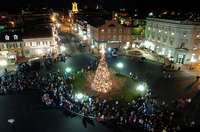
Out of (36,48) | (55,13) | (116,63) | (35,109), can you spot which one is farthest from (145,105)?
(55,13)

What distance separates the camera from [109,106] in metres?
28.6

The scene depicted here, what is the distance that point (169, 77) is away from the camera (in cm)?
4009

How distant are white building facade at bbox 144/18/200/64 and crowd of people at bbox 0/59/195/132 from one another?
20.3 m

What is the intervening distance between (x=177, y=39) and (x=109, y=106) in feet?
92.3

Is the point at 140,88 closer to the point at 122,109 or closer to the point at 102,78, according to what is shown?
the point at 102,78

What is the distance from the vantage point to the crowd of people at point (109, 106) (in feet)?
82.6

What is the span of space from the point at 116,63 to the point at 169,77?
485 inches

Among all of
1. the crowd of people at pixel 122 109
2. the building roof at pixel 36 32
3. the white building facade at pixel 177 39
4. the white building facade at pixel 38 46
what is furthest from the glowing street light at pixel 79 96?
the building roof at pixel 36 32

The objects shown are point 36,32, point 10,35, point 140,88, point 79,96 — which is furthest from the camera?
point 36,32

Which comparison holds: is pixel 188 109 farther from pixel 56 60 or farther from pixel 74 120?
pixel 56 60

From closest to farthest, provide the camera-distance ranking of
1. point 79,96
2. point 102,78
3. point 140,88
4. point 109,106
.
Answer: point 109,106 → point 79,96 → point 102,78 → point 140,88

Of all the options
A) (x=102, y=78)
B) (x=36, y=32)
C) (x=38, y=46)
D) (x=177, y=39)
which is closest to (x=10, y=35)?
(x=36, y=32)

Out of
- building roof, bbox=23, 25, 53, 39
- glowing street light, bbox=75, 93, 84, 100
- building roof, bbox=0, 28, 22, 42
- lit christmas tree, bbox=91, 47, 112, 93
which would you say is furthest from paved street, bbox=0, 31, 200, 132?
building roof, bbox=0, 28, 22, 42

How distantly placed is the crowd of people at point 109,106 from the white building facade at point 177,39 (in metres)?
20.3
